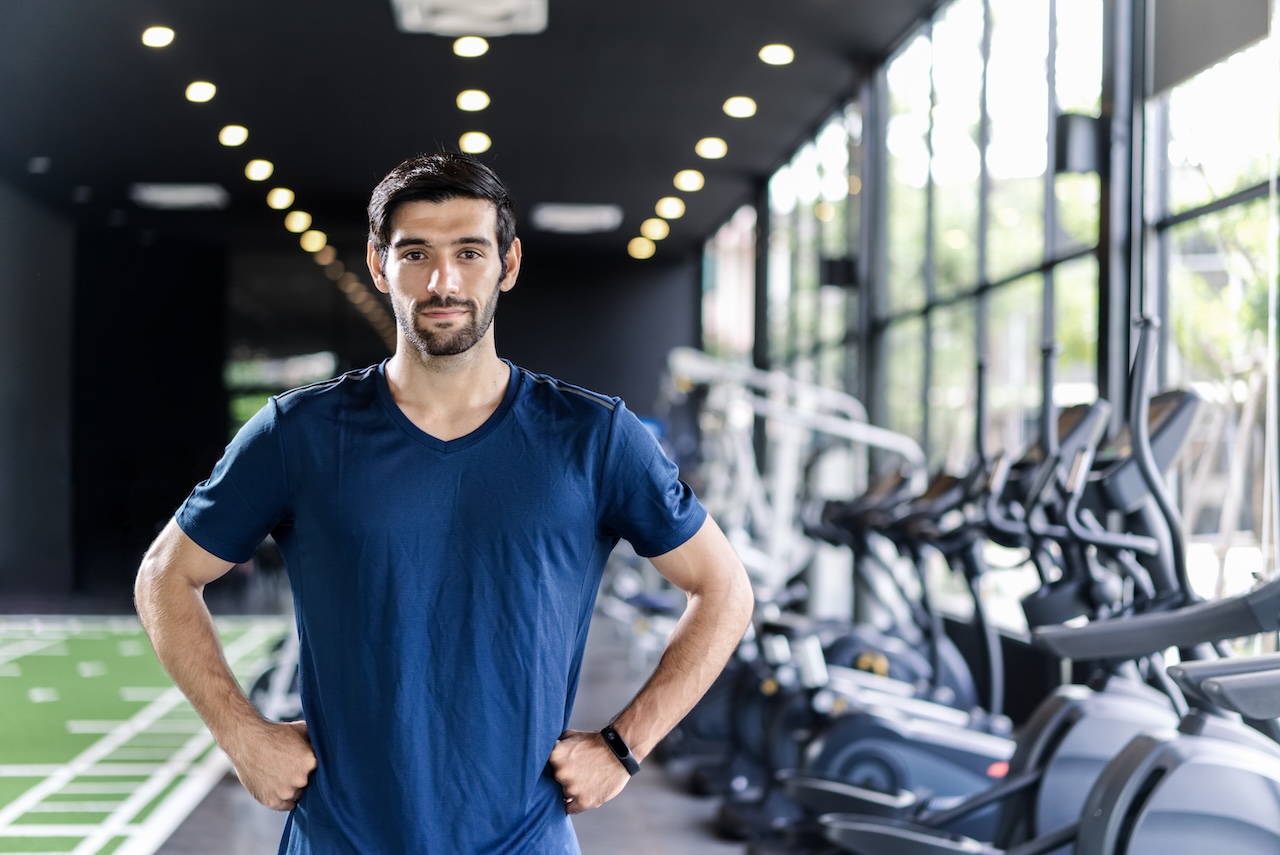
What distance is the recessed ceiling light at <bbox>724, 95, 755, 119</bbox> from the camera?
18.7 feet

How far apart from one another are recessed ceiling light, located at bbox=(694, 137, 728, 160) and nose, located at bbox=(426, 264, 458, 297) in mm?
4260

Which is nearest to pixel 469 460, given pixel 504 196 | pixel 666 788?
pixel 504 196

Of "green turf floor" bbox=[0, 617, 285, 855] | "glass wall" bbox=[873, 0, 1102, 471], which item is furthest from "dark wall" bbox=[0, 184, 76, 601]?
"glass wall" bbox=[873, 0, 1102, 471]

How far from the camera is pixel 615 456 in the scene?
143 cm

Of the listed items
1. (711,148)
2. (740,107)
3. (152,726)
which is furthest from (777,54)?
(152,726)

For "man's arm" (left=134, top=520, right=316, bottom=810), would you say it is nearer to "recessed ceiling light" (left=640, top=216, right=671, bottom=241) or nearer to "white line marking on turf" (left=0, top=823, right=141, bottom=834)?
"white line marking on turf" (left=0, top=823, right=141, bottom=834)

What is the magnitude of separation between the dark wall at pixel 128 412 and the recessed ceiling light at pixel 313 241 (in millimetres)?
495

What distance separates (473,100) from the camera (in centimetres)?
376

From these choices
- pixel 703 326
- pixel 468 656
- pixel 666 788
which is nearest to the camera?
pixel 468 656

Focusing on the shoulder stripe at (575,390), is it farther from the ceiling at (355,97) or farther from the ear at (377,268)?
the ceiling at (355,97)

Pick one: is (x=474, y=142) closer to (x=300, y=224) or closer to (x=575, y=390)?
(x=300, y=224)

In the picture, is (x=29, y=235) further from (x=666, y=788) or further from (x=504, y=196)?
(x=666, y=788)

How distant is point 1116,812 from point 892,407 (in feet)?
14.1

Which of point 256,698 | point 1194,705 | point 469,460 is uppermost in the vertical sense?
point 469,460
